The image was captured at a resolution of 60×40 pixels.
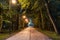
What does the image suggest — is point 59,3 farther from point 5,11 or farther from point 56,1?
point 5,11

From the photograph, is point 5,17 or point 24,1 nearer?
point 24,1

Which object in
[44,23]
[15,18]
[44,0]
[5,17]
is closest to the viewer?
[44,0]

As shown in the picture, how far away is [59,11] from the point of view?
66.4 feet

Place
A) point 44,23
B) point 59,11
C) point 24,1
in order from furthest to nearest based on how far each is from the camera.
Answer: point 44,23 → point 59,11 → point 24,1

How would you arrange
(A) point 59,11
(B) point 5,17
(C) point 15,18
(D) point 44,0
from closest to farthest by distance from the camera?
(D) point 44,0, (B) point 5,17, (A) point 59,11, (C) point 15,18

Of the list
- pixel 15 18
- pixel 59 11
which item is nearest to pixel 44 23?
pixel 15 18

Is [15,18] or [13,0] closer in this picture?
[13,0]

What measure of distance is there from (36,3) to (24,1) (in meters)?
1.38

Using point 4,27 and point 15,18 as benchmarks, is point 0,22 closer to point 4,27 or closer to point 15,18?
point 4,27

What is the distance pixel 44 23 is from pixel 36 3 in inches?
434

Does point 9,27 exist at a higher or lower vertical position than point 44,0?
lower

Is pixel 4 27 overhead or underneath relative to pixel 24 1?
underneath

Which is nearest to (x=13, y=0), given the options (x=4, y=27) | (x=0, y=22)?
(x=0, y=22)

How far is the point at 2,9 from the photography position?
17.5 meters
